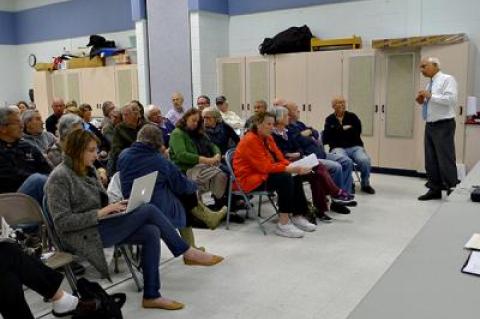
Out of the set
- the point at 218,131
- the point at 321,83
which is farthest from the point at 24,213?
the point at 321,83

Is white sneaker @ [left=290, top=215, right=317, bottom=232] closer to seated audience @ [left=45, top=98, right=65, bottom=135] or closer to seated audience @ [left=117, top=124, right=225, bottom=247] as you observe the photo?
seated audience @ [left=117, top=124, right=225, bottom=247]

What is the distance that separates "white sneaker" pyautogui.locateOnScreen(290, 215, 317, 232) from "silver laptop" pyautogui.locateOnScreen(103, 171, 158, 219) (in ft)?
5.60

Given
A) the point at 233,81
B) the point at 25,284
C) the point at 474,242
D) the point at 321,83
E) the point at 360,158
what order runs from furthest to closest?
the point at 233,81
the point at 321,83
the point at 360,158
the point at 25,284
the point at 474,242

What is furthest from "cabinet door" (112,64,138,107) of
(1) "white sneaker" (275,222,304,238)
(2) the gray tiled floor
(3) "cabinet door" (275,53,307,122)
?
(1) "white sneaker" (275,222,304,238)

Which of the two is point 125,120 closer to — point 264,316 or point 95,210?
point 95,210

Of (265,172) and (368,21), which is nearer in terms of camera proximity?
(265,172)

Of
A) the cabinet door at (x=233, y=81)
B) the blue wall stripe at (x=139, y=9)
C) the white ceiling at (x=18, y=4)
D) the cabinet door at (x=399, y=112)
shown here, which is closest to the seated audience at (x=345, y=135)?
the cabinet door at (x=399, y=112)

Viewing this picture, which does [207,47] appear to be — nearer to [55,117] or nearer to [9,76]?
[55,117]

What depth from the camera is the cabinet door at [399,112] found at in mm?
6332

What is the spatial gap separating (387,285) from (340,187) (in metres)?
3.55

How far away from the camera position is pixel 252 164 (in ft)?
13.6

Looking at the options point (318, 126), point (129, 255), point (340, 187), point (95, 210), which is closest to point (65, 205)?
point (95, 210)

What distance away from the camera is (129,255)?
3.35 m

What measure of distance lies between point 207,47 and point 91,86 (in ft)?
9.67
